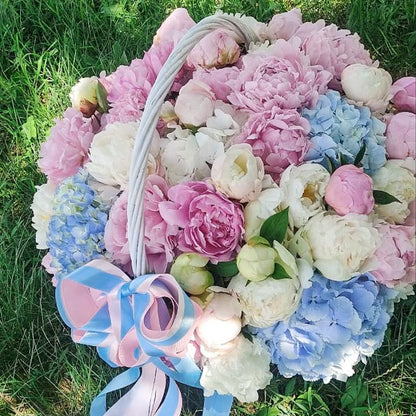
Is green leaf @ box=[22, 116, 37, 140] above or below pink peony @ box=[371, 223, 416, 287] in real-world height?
below

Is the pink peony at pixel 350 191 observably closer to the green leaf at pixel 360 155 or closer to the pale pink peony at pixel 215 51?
the green leaf at pixel 360 155

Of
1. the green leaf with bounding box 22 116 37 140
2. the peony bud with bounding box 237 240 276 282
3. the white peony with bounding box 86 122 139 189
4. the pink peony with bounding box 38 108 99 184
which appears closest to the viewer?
the peony bud with bounding box 237 240 276 282

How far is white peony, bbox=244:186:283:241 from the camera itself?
2.87ft

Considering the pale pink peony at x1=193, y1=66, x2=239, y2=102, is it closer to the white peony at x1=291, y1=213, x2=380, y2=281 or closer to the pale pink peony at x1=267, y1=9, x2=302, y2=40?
the pale pink peony at x1=267, y1=9, x2=302, y2=40

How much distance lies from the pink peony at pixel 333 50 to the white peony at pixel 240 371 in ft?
1.41

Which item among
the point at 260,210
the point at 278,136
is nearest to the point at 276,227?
A: the point at 260,210

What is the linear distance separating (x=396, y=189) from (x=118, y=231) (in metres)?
0.40

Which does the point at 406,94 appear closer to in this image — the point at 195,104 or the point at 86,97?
the point at 195,104

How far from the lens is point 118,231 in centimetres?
92

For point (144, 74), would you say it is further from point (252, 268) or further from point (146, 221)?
point (252, 268)

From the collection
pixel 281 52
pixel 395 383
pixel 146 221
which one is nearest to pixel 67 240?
pixel 146 221

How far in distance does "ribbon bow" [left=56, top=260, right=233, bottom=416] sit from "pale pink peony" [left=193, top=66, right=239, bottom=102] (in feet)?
1.03

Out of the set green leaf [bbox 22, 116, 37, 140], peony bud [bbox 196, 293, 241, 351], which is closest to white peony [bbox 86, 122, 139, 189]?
peony bud [bbox 196, 293, 241, 351]

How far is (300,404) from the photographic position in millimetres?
1149
